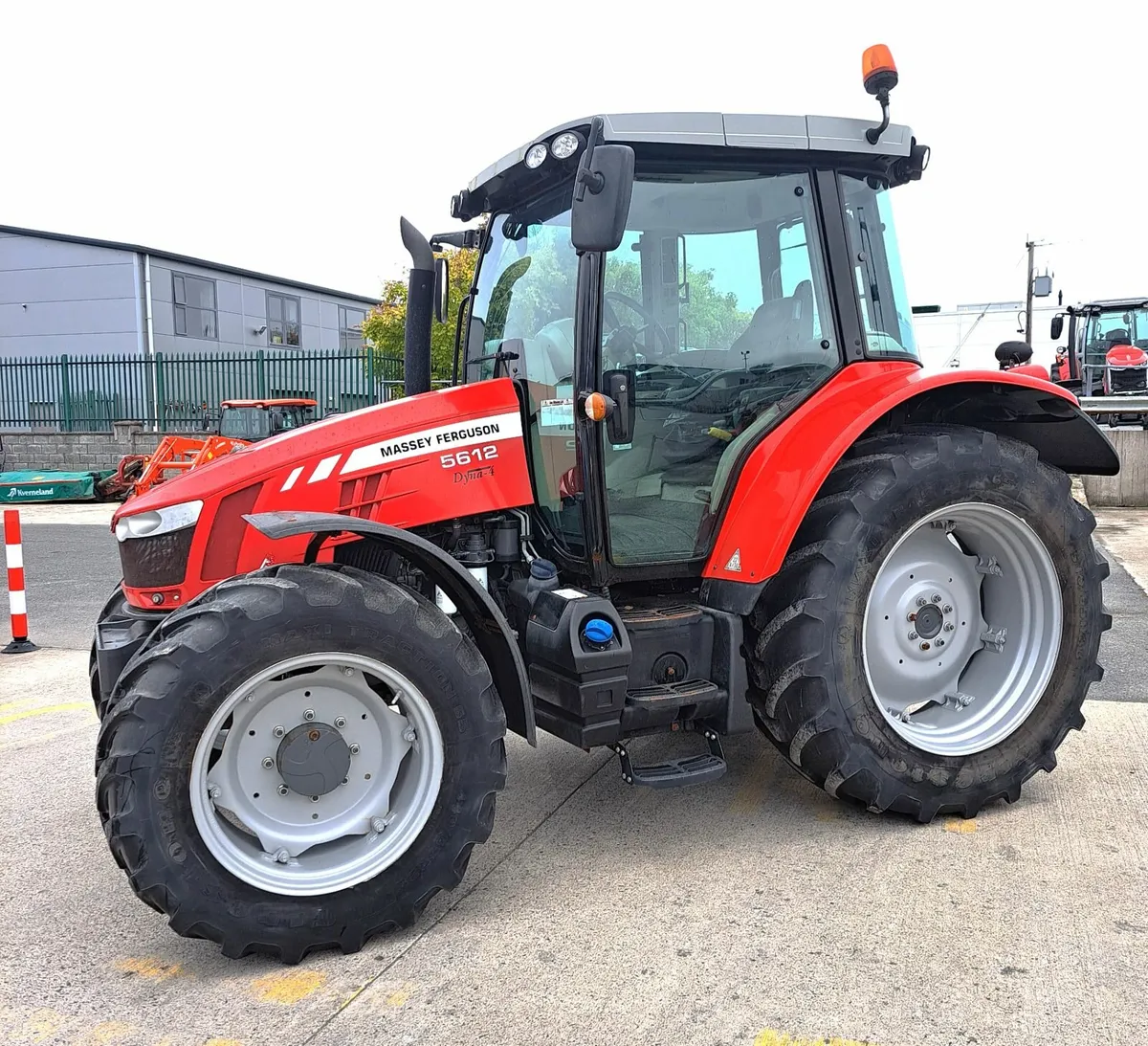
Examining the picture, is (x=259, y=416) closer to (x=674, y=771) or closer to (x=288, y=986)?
(x=674, y=771)

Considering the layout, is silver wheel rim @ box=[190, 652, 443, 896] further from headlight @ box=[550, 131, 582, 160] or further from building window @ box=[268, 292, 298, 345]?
building window @ box=[268, 292, 298, 345]

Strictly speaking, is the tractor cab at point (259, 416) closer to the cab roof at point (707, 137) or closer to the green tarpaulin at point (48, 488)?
the green tarpaulin at point (48, 488)

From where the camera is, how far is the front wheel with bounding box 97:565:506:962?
254cm

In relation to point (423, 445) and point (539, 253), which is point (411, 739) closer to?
point (423, 445)

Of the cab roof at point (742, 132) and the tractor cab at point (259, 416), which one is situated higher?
the cab roof at point (742, 132)

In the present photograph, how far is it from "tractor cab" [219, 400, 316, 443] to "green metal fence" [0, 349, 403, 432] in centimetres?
152

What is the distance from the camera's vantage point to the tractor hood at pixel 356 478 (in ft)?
10.2

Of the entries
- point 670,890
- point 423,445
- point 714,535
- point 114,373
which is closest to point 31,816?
point 423,445

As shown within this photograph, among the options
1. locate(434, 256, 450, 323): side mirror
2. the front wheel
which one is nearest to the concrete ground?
the front wheel

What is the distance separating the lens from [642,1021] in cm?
239

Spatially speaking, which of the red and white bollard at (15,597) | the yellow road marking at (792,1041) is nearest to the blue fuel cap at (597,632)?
the yellow road marking at (792,1041)

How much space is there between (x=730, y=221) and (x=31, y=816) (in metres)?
3.42

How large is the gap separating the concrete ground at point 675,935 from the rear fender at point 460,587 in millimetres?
599

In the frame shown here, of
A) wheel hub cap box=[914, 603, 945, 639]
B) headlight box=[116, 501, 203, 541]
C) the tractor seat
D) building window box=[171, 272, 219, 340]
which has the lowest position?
wheel hub cap box=[914, 603, 945, 639]
